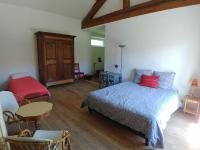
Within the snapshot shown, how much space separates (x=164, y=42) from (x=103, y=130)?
2848 millimetres

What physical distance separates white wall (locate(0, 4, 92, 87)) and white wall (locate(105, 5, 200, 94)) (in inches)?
103

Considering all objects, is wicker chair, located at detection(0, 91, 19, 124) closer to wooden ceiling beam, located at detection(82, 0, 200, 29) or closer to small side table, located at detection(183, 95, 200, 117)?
small side table, located at detection(183, 95, 200, 117)

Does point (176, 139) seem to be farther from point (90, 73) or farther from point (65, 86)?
point (90, 73)

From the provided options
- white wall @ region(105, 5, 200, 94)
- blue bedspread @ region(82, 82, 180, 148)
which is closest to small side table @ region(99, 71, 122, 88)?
white wall @ region(105, 5, 200, 94)

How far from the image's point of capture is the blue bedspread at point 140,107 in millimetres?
2016

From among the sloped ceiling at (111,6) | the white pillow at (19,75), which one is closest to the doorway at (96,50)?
the sloped ceiling at (111,6)

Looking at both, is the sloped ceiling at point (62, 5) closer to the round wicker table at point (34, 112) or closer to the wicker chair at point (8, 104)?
the wicker chair at point (8, 104)

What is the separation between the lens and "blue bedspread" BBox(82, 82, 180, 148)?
2.02 meters

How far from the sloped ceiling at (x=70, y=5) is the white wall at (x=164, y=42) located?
0.68 m

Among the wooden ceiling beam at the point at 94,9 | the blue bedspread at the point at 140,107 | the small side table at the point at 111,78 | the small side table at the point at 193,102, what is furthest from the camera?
the wooden ceiling beam at the point at 94,9

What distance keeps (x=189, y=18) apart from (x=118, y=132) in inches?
122

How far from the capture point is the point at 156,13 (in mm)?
3770

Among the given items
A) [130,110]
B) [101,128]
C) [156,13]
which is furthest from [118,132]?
[156,13]

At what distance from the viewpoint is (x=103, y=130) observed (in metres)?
2.50
